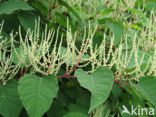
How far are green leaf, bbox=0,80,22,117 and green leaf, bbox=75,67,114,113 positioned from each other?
0.45m

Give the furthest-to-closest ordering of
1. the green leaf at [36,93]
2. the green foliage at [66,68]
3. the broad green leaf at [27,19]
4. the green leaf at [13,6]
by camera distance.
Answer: the broad green leaf at [27,19] < the green leaf at [13,6] < the green foliage at [66,68] < the green leaf at [36,93]

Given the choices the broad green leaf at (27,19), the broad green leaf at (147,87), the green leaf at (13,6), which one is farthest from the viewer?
the broad green leaf at (27,19)

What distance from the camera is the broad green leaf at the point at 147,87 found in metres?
Result: 1.63

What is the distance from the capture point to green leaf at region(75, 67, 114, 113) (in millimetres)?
1390

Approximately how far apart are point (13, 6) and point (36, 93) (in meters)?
1.03

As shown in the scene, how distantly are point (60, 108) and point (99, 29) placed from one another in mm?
1226

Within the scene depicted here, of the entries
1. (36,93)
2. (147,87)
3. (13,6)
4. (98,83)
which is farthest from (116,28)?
(36,93)

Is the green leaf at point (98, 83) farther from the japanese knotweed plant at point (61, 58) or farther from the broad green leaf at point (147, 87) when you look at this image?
the broad green leaf at point (147, 87)

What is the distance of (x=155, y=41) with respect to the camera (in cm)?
246

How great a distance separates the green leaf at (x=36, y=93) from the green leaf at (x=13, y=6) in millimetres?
812

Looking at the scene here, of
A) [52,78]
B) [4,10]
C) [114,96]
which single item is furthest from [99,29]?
[52,78]

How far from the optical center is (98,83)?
1.52 m

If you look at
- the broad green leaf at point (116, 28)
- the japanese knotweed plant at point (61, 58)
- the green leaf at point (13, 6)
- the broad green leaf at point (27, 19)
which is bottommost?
the japanese knotweed plant at point (61, 58)

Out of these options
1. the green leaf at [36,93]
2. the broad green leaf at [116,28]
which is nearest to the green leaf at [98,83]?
the green leaf at [36,93]
